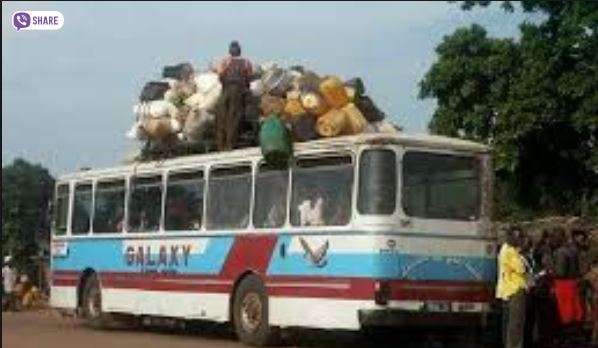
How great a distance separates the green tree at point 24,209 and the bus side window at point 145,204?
27.0m

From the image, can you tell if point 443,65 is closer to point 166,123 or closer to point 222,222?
point 166,123

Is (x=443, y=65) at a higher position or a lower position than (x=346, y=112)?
higher

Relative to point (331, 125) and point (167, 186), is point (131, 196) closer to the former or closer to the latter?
point (167, 186)

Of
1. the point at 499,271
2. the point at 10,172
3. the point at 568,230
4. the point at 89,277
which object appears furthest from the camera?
the point at 10,172

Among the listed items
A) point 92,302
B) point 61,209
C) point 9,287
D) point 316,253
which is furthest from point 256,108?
point 9,287

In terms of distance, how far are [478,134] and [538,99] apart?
1.73 meters

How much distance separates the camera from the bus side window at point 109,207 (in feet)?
64.5

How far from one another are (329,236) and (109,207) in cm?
643

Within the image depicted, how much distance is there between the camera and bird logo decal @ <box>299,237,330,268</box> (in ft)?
48.3

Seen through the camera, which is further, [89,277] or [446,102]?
[446,102]

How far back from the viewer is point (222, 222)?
1686 cm

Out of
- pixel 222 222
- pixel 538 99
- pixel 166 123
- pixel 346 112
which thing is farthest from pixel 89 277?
pixel 538 99

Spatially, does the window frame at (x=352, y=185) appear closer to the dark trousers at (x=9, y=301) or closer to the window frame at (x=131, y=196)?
the window frame at (x=131, y=196)

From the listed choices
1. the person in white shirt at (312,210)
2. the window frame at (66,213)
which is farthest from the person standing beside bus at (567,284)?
the window frame at (66,213)
